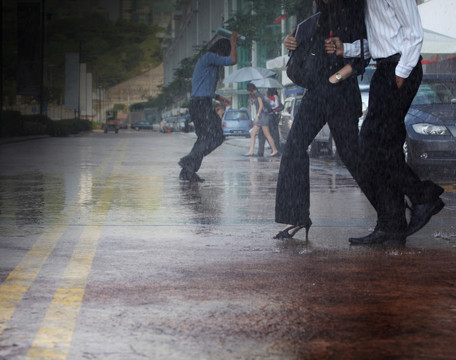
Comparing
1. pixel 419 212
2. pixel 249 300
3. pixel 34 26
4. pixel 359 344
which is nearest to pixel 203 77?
pixel 419 212

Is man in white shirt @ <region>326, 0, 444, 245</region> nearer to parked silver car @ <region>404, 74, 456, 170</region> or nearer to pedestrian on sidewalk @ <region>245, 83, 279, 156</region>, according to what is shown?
parked silver car @ <region>404, 74, 456, 170</region>

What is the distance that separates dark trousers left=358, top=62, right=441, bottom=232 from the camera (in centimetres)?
578

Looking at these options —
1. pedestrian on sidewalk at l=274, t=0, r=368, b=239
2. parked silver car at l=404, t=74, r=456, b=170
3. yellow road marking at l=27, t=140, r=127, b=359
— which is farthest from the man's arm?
parked silver car at l=404, t=74, r=456, b=170

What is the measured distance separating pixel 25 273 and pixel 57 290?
562mm

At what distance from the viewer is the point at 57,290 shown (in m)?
4.47

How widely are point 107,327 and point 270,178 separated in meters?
9.23

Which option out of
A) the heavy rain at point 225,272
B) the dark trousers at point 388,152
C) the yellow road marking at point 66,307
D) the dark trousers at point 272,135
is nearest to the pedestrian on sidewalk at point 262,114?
the dark trousers at point 272,135

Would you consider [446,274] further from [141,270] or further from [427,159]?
[427,159]

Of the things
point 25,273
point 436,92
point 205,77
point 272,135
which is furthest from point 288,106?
point 25,273

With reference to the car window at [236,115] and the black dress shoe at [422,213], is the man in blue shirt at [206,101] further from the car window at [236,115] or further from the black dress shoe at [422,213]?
the car window at [236,115]

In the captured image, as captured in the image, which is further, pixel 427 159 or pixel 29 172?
pixel 29 172

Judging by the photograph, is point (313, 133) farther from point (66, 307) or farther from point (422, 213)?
point (66, 307)

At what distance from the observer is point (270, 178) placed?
1280cm

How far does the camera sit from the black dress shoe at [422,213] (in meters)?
6.04
